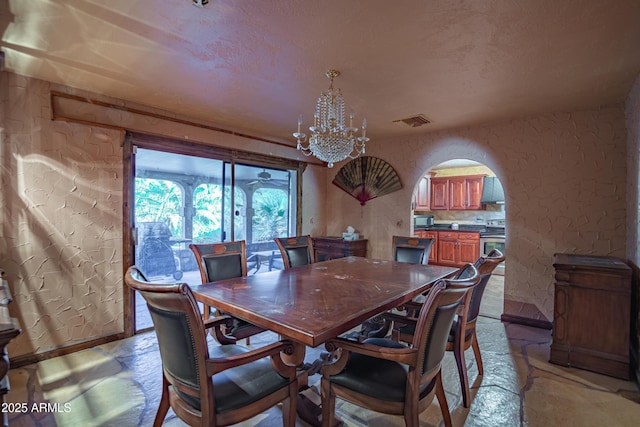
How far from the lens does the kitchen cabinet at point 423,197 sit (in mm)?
7004

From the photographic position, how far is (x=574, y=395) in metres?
2.14

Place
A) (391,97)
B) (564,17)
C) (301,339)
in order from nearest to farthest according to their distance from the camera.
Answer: (301,339), (564,17), (391,97)

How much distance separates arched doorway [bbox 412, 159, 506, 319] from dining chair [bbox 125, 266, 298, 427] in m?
4.85

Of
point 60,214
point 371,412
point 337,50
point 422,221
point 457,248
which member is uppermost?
point 337,50

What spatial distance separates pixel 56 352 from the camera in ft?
8.81

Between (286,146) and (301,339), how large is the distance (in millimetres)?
3782

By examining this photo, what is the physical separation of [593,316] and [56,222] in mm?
4737

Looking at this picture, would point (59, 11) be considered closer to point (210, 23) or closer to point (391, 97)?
point (210, 23)

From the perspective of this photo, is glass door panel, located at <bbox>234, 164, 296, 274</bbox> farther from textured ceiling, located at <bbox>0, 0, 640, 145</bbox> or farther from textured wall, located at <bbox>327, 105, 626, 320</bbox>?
textured wall, located at <bbox>327, 105, 626, 320</bbox>

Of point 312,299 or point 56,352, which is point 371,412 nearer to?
point 312,299

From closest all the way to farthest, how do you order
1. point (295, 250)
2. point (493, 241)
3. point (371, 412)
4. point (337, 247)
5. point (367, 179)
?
1. point (371, 412)
2. point (295, 250)
3. point (337, 247)
4. point (367, 179)
5. point (493, 241)

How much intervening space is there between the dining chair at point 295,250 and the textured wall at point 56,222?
1671mm

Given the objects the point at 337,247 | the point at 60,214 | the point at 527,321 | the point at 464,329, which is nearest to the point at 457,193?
the point at 337,247

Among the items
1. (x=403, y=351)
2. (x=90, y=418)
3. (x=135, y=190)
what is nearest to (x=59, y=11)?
(x=135, y=190)
